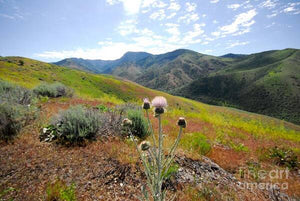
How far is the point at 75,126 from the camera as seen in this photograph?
408 centimetres

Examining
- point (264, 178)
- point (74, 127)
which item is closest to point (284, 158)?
point (264, 178)

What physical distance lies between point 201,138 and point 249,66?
19647 cm

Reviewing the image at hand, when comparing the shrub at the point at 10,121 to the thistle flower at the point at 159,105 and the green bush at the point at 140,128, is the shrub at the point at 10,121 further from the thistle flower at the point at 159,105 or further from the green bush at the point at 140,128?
the thistle flower at the point at 159,105

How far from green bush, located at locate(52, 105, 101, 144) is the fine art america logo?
13.2 feet

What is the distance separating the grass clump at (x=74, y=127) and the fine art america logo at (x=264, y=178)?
159 inches

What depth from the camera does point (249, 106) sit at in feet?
340

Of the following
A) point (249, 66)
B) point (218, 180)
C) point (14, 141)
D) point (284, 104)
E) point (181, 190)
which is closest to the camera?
point (181, 190)

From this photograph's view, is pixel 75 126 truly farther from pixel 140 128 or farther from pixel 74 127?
pixel 140 128

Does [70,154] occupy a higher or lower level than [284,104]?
higher

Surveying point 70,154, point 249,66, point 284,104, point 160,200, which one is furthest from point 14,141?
point 249,66

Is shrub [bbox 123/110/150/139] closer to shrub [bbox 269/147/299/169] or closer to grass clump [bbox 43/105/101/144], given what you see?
grass clump [bbox 43/105/101/144]

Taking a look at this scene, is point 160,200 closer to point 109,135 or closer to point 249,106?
point 109,135

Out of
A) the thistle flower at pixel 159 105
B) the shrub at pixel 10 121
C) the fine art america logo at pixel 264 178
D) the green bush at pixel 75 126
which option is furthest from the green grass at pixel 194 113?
the shrub at pixel 10 121

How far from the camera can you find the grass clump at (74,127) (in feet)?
13.2
